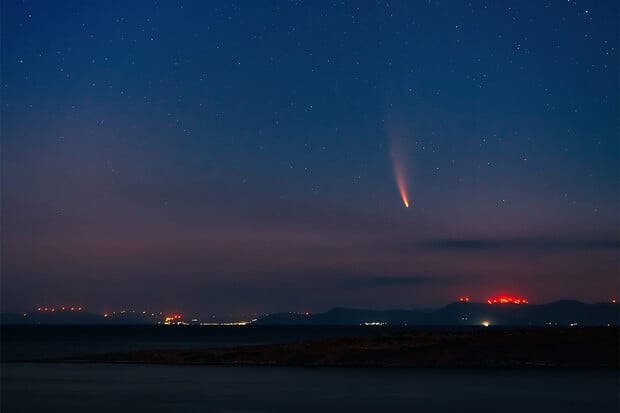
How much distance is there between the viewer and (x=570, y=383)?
53812 millimetres

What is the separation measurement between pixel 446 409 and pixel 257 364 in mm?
32472

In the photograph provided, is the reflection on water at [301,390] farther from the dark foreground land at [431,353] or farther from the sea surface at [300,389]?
the dark foreground land at [431,353]

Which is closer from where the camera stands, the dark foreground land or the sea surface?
the sea surface

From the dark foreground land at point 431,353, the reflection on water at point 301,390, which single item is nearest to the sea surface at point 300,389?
the reflection on water at point 301,390

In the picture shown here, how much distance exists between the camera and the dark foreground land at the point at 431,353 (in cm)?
7094

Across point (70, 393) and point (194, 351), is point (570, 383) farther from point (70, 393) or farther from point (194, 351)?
point (194, 351)

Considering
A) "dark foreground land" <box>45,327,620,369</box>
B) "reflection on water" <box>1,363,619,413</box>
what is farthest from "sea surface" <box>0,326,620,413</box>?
"dark foreground land" <box>45,327,620,369</box>

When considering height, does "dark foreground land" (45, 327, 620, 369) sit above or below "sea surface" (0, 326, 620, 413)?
above

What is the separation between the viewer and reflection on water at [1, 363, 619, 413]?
1701 inches

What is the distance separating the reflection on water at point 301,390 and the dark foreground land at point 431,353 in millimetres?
5938

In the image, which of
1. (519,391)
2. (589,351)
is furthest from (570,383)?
(589,351)

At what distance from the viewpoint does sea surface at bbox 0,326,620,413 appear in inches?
1698

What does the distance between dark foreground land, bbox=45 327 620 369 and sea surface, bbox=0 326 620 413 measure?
5215mm

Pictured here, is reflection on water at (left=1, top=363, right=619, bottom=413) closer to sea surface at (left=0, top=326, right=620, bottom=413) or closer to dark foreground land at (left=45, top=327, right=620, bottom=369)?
sea surface at (left=0, top=326, right=620, bottom=413)
